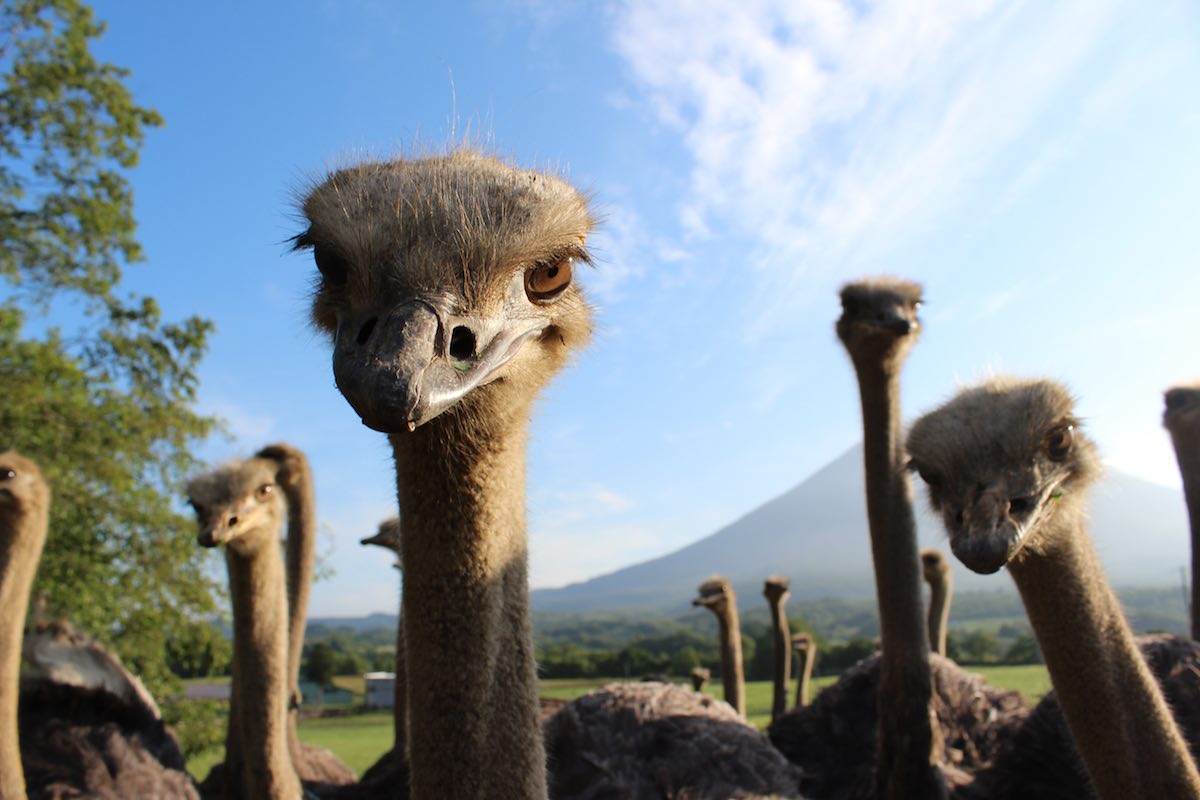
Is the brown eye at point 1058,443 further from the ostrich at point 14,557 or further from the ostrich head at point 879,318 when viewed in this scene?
the ostrich at point 14,557

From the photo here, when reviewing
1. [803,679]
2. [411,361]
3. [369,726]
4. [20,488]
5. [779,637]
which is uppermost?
[20,488]

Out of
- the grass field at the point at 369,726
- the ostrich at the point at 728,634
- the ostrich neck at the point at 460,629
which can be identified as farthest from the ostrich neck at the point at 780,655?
the ostrich neck at the point at 460,629

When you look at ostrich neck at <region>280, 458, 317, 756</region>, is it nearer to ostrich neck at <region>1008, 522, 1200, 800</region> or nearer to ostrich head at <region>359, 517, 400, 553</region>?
ostrich head at <region>359, 517, 400, 553</region>

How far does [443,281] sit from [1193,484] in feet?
18.4

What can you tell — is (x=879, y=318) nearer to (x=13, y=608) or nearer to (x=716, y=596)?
(x=13, y=608)

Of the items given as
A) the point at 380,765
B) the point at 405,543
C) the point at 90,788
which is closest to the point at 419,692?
the point at 405,543

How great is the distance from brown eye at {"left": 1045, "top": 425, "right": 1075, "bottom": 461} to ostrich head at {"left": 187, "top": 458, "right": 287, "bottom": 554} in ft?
11.6

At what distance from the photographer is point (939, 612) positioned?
8820 mm

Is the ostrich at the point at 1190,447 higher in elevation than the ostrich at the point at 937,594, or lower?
higher

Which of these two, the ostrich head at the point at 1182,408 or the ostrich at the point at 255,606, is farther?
the ostrich head at the point at 1182,408

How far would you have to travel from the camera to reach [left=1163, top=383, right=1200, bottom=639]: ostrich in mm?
5738

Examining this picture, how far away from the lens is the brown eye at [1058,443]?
3.07m

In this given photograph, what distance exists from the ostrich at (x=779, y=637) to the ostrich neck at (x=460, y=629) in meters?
7.71

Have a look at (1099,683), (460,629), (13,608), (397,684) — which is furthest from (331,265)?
(397,684)
